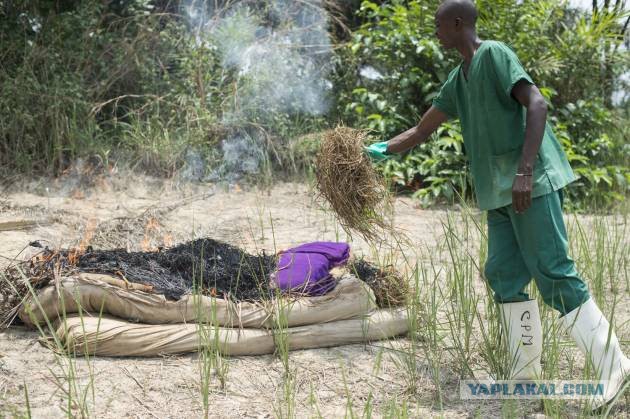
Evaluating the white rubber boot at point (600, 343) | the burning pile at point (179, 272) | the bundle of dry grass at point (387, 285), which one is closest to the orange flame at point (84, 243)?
the burning pile at point (179, 272)

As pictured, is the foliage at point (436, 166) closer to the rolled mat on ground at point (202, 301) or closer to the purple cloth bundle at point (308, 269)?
the purple cloth bundle at point (308, 269)

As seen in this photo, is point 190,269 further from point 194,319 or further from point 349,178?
point 349,178

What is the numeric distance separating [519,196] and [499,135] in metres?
0.32

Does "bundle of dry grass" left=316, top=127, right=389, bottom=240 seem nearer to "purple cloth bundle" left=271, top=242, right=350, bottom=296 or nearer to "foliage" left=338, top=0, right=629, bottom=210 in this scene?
"purple cloth bundle" left=271, top=242, right=350, bottom=296

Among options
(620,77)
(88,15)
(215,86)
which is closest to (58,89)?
(88,15)

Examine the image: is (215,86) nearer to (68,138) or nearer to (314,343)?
(68,138)

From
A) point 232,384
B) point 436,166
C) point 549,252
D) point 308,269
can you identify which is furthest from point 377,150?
point 436,166

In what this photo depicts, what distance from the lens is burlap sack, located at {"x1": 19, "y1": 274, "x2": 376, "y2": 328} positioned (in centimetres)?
345

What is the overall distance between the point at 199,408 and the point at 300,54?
5.98 m

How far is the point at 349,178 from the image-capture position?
367cm

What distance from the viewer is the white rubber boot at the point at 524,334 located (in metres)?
3.12

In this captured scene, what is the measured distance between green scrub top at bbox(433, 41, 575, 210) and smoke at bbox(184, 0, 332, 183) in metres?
4.57

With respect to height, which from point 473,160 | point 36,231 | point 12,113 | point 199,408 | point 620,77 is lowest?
point 199,408

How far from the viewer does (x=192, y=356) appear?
352 centimetres
